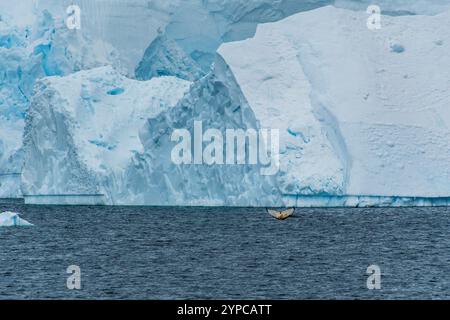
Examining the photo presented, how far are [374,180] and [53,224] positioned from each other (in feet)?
30.8

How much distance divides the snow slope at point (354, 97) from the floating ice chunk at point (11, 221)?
741cm

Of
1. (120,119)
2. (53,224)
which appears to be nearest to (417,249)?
(53,224)

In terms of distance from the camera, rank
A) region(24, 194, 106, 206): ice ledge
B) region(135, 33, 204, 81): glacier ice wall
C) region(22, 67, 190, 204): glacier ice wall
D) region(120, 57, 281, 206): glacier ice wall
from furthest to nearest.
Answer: region(135, 33, 204, 81): glacier ice wall → region(24, 194, 106, 206): ice ledge → region(22, 67, 190, 204): glacier ice wall → region(120, 57, 281, 206): glacier ice wall

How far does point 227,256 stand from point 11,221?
395 inches

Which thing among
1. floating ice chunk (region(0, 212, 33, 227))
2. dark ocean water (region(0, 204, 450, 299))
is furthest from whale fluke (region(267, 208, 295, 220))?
floating ice chunk (region(0, 212, 33, 227))

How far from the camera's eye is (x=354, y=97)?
116 ft

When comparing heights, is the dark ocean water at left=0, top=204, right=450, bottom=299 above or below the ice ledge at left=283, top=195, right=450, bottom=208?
below

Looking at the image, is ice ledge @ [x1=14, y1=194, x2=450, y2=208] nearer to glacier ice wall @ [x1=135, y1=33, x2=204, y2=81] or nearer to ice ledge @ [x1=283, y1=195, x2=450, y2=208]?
ice ledge @ [x1=283, y1=195, x2=450, y2=208]

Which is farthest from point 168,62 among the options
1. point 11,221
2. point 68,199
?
point 11,221

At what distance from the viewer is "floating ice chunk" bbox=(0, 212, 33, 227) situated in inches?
1253

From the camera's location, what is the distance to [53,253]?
24.5m

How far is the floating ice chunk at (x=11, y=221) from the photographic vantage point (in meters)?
31.8

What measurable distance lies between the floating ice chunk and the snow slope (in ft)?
24.3
